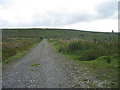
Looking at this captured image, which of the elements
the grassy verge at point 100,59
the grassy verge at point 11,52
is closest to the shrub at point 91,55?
the grassy verge at point 100,59

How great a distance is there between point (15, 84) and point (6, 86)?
395mm

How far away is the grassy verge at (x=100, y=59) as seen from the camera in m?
10.4

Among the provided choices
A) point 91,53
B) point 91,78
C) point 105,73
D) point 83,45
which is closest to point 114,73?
point 105,73

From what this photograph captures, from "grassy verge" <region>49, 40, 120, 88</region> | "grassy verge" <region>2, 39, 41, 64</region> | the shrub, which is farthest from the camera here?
"grassy verge" <region>2, 39, 41, 64</region>

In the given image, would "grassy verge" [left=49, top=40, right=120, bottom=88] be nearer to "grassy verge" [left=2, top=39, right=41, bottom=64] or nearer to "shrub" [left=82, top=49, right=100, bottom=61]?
"shrub" [left=82, top=49, right=100, bottom=61]

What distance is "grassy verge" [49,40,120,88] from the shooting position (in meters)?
10.4

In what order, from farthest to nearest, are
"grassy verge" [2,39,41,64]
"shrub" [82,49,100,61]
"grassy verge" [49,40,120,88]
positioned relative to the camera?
"grassy verge" [2,39,41,64]
"shrub" [82,49,100,61]
"grassy verge" [49,40,120,88]

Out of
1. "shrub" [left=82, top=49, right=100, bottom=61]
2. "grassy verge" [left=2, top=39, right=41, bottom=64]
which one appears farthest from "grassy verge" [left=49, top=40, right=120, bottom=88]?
"grassy verge" [left=2, top=39, right=41, bottom=64]

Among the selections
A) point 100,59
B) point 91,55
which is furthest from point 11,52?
point 100,59

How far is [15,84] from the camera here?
9.09 m

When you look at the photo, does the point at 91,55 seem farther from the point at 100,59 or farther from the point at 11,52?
the point at 11,52

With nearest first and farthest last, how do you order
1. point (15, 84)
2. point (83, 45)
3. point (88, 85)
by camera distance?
1. point (88, 85)
2. point (15, 84)
3. point (83, 45)

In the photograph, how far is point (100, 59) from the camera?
15.3m

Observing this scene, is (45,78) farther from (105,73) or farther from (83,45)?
(83,45)
